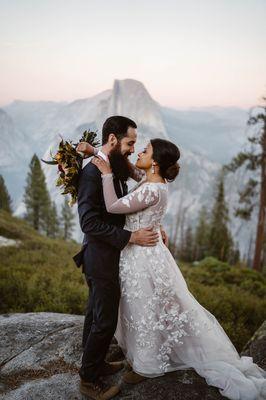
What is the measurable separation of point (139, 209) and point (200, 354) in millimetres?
1912

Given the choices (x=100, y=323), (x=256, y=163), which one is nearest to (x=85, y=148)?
(x=100, y=323)

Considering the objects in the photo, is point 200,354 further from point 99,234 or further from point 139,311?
point 99,234

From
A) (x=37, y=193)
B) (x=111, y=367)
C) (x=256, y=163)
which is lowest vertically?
(x=111, y=367)

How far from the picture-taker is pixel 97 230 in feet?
13.0

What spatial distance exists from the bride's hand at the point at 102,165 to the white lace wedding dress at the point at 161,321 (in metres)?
0.39

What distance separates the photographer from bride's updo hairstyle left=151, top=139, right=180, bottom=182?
4.03 metres

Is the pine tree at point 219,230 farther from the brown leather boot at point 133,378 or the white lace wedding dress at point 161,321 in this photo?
the brown leather boot at point 133,378

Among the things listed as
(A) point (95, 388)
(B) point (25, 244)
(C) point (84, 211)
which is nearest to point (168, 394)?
(A) point (95, 388)

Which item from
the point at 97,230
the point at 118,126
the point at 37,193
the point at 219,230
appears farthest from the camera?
the point at 219,230

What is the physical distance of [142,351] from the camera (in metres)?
4.25

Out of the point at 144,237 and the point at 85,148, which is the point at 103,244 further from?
the point at 85,148

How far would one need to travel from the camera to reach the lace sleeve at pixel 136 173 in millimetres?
4620

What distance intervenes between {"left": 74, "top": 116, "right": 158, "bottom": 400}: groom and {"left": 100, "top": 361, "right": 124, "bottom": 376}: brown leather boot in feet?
0.67

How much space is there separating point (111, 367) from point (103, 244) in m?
1.64
